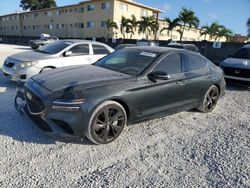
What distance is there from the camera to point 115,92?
12.7 feet

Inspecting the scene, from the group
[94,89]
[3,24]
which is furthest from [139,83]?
[3,24]

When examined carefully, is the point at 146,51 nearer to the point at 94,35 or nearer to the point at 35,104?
the point at 35,104

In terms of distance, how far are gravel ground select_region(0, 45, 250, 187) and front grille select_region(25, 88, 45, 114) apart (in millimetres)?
477

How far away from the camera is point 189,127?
4.89 meters

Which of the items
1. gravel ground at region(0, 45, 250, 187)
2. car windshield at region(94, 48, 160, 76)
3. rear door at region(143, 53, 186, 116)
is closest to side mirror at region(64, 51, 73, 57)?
car windshield at region(94, 48, 160, 76)

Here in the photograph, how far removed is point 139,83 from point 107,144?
1.14m

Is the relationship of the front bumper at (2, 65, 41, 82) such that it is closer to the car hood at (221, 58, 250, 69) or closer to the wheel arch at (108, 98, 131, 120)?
the wheel arch at (108, 98, 131, 120)

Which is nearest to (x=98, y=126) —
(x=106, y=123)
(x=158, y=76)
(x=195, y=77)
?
(x=106, y=123)

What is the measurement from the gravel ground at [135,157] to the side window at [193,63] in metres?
1.16

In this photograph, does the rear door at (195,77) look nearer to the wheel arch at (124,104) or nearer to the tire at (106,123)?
the wheel arch at (124,104)

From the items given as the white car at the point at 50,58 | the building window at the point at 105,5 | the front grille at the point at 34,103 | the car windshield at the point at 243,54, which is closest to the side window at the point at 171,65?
the front grille at the point at 34,103

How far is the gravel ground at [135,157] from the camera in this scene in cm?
307

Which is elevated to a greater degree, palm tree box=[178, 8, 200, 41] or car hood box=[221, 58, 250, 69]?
palm tree box=[178, 8, 200, 41]

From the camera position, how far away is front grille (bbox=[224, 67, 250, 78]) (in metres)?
8.45
